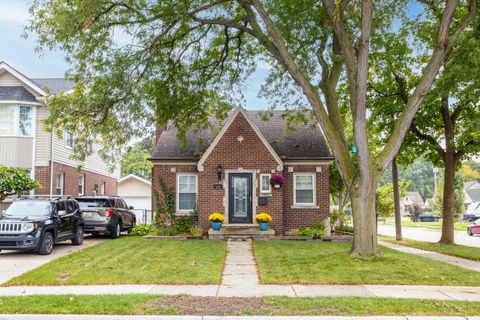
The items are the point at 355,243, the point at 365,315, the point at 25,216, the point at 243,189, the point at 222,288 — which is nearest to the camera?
the point at 365,315

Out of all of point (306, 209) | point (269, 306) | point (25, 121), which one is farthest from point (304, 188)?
point (25, 121)

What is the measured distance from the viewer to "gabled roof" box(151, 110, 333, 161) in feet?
66.5

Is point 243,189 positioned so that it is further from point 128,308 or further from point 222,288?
point 128,308

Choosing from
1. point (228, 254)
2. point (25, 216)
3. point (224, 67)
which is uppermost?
point (224, 67)

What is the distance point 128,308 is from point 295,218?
1377 centimetres

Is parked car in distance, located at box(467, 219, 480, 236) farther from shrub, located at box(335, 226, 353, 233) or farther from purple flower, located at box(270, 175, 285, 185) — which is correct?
purple flower, located at box(270, 175, 285, 185)

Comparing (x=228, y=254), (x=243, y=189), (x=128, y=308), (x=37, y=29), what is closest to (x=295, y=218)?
(x=243, y=189)

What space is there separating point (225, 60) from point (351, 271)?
34.6ft

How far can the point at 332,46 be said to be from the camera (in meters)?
15.7

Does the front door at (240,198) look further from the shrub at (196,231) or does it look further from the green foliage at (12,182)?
the green foliage at (12,182)

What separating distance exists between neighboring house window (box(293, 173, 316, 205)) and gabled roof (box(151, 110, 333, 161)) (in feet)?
2.92

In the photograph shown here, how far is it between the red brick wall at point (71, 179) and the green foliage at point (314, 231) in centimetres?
952

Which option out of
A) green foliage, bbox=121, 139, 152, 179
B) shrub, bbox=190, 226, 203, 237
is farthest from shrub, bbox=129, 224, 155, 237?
green foliage, bbox=121, 139, 152, 179

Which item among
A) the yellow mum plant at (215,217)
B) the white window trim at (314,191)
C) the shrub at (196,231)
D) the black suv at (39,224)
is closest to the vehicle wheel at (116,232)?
the black suv at (39,224)
